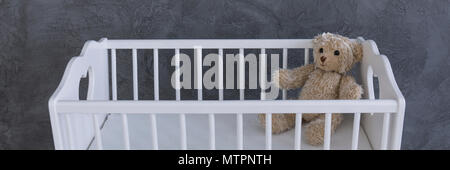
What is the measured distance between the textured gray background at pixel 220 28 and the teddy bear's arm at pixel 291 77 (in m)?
0.23

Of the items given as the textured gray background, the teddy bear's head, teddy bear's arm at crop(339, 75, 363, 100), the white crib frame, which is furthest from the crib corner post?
the textured gray background

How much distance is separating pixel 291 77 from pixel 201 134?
1.12ft

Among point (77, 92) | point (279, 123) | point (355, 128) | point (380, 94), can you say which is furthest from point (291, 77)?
point (77, 92)

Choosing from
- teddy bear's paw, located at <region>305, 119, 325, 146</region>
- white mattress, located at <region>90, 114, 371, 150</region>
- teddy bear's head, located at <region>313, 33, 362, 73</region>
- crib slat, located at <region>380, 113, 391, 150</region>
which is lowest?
white mattress, located at <region>90, 114, 371, 150</region>

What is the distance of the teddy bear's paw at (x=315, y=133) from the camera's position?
158 centimetres

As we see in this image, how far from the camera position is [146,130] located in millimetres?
1698

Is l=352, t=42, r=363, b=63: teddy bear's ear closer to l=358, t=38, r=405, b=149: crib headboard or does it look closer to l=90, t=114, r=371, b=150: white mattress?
l=358, t=38, r=405, b=149: crib headboard

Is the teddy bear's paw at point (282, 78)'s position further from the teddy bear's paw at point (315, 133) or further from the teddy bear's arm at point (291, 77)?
the teddy bear's paw at point (315, 133)

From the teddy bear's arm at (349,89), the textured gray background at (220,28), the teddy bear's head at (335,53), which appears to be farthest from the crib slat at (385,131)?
the textured gray background at (220,28)

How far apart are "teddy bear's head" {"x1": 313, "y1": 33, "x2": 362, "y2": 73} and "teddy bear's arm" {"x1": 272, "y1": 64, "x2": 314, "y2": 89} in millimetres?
73

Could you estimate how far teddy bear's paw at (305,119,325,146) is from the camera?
1.58 meters

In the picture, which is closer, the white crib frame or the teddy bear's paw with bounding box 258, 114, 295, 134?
the white crib frame

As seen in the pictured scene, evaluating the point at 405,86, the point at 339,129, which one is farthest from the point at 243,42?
the point at 405,86
